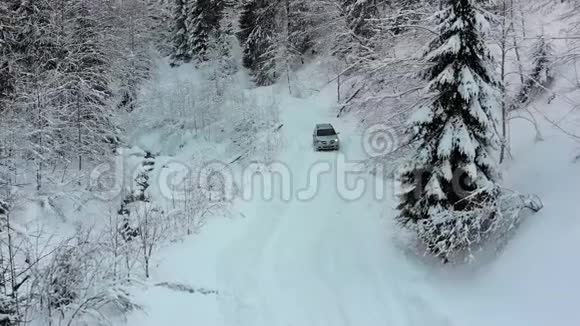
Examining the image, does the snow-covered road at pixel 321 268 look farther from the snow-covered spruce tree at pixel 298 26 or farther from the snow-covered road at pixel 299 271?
the snow-covered spruce tree at pixel 298 26

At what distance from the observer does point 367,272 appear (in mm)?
9961

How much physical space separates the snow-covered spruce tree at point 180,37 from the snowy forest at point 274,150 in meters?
8.77

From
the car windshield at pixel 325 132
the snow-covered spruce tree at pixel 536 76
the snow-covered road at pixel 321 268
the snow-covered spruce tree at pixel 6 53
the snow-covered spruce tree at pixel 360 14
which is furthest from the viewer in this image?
the snow-covered spruce tree at pixel 360 14

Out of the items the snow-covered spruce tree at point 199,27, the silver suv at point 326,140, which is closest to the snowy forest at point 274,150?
the silver suv at point 326,140

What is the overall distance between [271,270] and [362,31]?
20849mm

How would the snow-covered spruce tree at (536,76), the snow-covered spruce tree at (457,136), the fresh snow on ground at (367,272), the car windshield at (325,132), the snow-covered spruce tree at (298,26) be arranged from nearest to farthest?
1. the fresh snow on ground at (367,272)
2. the snow-covered spruce tree at (457,136)
3. the snow-covered spruce tree at (536,76)
4. the car windshield at (325,132)
5. the snow-covered spruce tree at (298,26)

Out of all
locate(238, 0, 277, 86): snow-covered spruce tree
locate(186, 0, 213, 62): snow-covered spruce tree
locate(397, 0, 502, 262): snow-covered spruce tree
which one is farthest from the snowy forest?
locate(186, 0, 213, 62): snow-covered spruce tree

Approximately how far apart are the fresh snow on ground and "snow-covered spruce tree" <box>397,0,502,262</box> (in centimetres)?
80

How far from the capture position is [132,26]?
4153 centimetres

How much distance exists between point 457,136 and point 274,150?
14929mm

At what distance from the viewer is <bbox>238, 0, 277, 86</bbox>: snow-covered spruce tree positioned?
122 ft

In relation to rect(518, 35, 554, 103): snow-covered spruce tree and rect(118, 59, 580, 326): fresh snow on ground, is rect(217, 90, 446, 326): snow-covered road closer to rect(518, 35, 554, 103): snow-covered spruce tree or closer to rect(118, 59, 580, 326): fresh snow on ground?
rect(118, 59, 580, 326): fresh snow on ground

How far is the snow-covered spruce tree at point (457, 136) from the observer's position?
9195 millimetres

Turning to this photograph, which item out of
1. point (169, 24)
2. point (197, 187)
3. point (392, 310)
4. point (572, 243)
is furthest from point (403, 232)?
point (169, 24)
